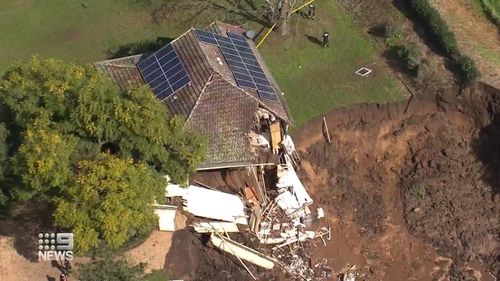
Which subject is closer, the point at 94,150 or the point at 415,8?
the point at 94,150

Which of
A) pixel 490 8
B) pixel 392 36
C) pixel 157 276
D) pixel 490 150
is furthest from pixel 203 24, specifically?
pixel 490 8

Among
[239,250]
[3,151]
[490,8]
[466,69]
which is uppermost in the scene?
[490,8]

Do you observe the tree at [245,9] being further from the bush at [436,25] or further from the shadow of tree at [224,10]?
the bush at [436,25]

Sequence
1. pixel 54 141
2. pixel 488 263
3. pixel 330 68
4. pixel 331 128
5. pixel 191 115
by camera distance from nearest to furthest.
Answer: pixel 54 141 → pixel 191 115 → pixel 488 263 → pixel 331 128 → pixel 330 68

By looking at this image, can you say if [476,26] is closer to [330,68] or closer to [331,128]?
[330,68]

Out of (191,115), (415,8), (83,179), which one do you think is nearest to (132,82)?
(191,115)

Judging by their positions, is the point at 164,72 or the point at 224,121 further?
the point at 164,72

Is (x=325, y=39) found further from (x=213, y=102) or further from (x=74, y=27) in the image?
(x=74, y=27)
